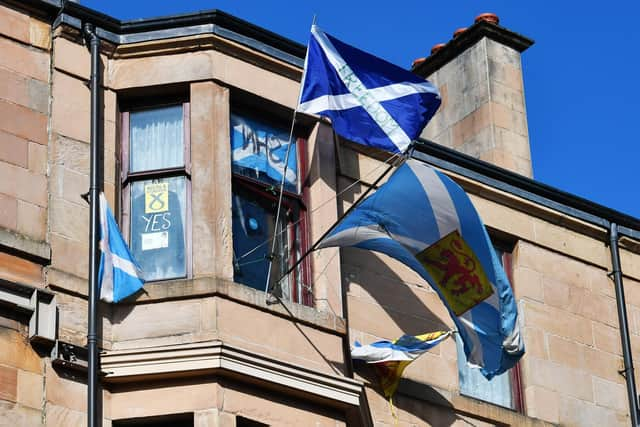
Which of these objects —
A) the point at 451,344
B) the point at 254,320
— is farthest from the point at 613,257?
the point at 254,320

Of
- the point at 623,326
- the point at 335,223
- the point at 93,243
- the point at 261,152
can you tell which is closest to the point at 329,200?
the point at 335,223

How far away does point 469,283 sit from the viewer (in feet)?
67.1

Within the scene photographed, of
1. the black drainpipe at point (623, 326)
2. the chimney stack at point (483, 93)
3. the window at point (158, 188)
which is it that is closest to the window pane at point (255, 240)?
the window at point (158, 188)

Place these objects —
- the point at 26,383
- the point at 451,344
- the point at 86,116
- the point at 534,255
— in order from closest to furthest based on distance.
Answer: the point at 26,383 → the point at 86,116 → the point at 451,344 → the point at 534,255

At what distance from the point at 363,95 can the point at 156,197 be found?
2.58m

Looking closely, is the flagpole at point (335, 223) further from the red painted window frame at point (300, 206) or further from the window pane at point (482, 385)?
the window pane at point (482, 385)

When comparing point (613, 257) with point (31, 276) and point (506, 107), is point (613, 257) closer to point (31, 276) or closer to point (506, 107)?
point (506, 107)

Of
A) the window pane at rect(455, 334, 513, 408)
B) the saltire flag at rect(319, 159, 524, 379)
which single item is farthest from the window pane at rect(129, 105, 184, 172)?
the window pane at rect(455, 334, 513, 408)

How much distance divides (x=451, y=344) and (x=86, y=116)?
5.18 m

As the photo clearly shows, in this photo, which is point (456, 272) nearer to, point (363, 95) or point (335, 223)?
point (335, 223)

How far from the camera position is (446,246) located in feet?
67.2

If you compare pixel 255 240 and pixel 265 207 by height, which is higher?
pixel 265 207

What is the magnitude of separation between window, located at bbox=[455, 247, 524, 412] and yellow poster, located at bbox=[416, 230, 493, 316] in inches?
75.5

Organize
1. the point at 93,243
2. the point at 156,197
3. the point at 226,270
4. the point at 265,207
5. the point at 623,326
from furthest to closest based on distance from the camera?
1. the point at 623,326
2. the point at 265,207
3. the point at 156,197
4. the point at 226,270
5. the point at 93,243
